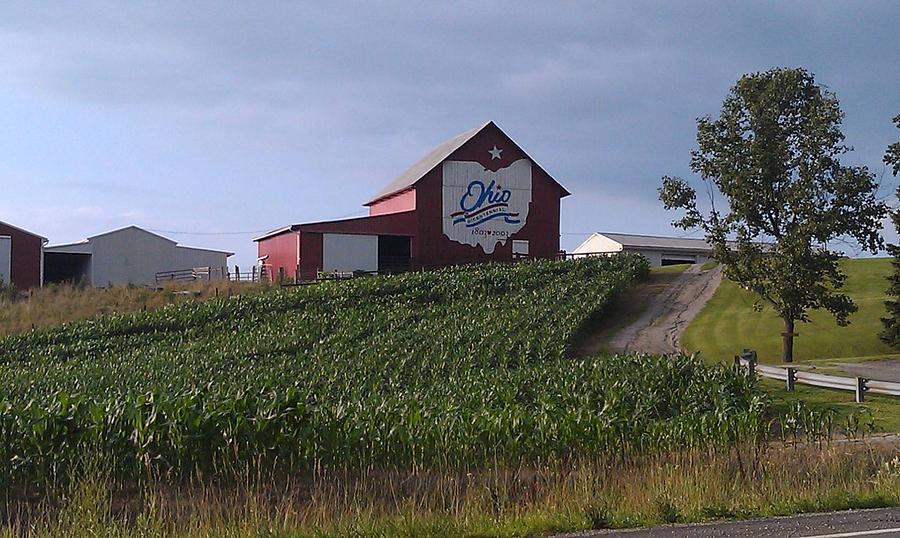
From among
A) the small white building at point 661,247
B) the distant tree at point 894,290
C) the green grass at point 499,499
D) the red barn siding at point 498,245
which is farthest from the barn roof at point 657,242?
the green grass at point 499,499

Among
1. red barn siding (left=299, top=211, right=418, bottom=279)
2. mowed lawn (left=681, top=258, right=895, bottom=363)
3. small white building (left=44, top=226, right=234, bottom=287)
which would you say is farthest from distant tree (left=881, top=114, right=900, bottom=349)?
small white building (left=44, top=226, right=234, bottom=287)

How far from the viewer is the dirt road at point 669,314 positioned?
98.7 ft

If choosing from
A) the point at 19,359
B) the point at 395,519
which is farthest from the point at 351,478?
the point at 19,359

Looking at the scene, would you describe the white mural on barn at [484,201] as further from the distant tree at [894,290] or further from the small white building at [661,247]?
the distant tree at [894,290]

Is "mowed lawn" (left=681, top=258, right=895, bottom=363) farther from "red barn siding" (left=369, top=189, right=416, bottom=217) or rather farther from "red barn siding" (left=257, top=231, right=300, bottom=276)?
"red barn siding" (left=257, top=231, right=300, bottom=276)

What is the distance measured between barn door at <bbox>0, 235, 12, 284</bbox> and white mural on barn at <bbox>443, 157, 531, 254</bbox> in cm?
2386

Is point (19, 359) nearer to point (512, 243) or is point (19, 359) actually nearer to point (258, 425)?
point (258, 425)

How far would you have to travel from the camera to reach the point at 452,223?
157 ft

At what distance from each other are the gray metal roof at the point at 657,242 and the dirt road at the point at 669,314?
64.1ft

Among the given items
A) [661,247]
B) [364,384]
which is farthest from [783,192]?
[661,247]

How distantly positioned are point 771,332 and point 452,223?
66.8ft

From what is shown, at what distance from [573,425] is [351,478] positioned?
10.9ft

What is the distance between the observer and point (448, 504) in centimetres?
961

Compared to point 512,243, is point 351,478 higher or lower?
lower
